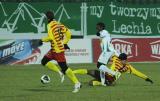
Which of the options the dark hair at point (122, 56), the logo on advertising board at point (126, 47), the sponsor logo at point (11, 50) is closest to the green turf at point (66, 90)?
the dark hair at point (122, 56)

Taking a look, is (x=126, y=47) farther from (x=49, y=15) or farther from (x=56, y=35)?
(x=49, y=15)

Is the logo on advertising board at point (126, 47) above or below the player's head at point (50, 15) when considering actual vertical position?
→ below

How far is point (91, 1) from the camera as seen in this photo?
111 ft

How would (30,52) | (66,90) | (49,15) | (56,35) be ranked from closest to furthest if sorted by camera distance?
(49,15), (56,35), (66,90), (30,52)

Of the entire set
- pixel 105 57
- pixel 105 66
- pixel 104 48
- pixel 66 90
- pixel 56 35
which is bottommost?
pixel 66 90

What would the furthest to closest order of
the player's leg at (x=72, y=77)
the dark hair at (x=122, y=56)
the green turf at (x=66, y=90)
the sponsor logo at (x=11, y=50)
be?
the sponsor logo at (x=11, y=50) → the dark hair at (x=122, y=56) → the player's leg at (x=72, y=77) → the green turf at (x=66, y=90)

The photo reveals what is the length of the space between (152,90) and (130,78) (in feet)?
14.9

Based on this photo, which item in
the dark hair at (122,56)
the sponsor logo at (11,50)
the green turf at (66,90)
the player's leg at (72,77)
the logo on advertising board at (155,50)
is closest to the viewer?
the green turf at (66,90)

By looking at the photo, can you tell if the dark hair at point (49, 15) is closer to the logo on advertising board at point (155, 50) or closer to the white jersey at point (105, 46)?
the white jersey at point (105, 46)

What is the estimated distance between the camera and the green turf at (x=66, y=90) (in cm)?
1491

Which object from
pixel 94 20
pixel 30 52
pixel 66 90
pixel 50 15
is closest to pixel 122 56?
pixel 66 90

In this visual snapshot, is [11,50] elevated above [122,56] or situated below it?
below

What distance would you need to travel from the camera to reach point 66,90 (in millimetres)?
16750

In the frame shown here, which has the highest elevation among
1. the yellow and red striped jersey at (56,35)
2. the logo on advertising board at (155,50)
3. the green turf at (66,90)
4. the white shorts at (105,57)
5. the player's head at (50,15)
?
the player's head at (50,15)
